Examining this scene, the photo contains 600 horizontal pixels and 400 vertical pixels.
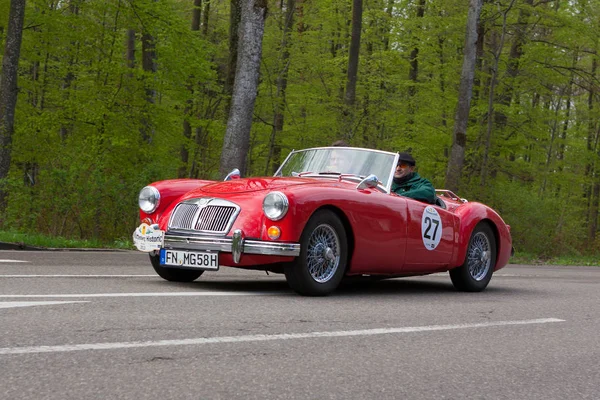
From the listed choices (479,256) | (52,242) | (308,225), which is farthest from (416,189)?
(52,242)

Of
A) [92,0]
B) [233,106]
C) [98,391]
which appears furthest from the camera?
[92,0]

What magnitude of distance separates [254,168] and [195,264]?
26981 mm

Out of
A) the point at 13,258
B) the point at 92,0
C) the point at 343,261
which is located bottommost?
the point at 13,258

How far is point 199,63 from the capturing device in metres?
21.2

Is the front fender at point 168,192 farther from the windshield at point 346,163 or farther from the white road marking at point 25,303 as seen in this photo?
the white road marking at point 25,303

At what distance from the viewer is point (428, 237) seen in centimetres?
869

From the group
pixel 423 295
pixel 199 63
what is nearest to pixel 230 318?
pixel 423 295

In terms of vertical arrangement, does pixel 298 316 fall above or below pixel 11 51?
below

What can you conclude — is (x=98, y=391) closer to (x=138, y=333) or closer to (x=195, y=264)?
(x=138, y=333)

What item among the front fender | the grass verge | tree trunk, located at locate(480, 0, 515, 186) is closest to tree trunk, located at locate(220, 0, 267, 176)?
the grass verge

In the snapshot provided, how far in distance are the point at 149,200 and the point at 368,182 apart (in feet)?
7.19

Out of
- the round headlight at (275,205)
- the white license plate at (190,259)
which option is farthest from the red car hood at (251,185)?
the white license plate at (190,259)

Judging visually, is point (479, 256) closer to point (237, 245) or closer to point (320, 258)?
point (320, 258)

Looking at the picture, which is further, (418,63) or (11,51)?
(418,63)
